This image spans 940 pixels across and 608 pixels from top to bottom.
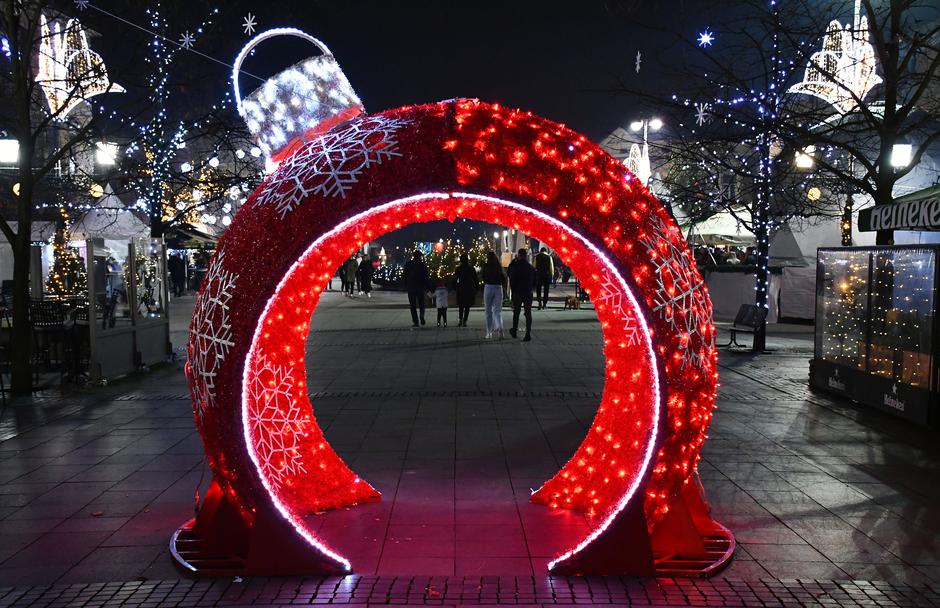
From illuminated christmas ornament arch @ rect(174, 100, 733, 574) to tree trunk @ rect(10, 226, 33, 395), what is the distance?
698 centimetres

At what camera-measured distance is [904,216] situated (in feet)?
28.6

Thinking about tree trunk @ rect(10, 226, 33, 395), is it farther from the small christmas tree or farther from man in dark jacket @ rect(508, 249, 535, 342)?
the small christmas tree

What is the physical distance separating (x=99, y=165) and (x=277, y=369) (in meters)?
25.8

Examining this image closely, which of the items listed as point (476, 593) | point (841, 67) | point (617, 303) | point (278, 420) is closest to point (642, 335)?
point (617, 303)

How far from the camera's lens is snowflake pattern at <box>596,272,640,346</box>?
5099 millimetres

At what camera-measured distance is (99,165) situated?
2753 centimetres

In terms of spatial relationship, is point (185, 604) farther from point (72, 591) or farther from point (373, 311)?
point (373, 311)

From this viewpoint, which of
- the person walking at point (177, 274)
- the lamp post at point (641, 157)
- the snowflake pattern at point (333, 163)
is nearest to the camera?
the snowflake pattern at point (333, 163)

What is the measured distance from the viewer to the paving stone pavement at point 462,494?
4.18 m

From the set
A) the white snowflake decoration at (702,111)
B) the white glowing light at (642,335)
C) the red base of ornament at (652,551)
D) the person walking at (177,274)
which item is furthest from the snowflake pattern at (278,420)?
the person walking at (177,274)

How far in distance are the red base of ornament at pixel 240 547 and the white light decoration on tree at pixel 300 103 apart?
2.42m

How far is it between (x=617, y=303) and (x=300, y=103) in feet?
8.69

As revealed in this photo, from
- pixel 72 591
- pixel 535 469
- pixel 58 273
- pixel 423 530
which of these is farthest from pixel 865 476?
pixel 58 273

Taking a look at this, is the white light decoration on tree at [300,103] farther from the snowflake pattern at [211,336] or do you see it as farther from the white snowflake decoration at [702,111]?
the white snowflake decoration at [702,111]
